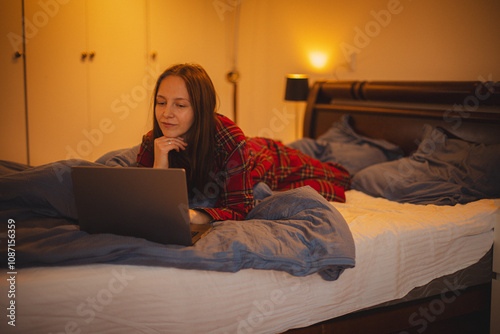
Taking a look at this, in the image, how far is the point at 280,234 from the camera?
1398 mm

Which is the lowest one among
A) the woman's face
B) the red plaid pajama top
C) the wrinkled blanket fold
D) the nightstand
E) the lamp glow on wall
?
the nightstand

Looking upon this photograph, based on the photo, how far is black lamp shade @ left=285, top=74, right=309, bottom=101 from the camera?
321cm

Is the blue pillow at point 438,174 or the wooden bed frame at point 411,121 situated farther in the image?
the blue pillow at point 438,174

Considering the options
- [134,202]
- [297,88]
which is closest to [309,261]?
[134,202]

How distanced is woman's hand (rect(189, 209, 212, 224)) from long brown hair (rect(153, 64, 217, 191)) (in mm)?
182

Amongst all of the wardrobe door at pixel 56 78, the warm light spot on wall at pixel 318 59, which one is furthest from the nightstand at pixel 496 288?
the wardrobe door at pixel 56 78

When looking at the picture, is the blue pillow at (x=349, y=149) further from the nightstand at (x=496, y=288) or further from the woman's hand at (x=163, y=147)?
the woman's hand at (x=163, y=147)

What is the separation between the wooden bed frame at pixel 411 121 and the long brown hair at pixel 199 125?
0.66 metres

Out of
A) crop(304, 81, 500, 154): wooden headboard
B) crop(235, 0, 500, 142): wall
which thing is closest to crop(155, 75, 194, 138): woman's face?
crop(304, 81, 500, 154): wooden headboard

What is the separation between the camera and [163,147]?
156 centimetres

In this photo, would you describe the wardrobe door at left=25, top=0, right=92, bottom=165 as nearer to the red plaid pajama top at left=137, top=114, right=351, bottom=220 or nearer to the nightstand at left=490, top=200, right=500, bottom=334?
the red plaid pajama top at left=137, top=114, right=351, bottom=220

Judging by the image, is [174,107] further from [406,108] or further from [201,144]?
[406,108]

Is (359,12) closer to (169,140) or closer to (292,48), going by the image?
(292,48)

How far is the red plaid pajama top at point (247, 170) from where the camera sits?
158 centimetres
